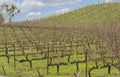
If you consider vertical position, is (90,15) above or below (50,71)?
above

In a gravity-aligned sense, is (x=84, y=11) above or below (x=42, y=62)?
above

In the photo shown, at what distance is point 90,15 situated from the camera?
295 ft

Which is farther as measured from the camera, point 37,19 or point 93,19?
point 93,19

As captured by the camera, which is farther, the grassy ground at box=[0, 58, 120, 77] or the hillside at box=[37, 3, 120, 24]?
the hillside at box=[37, 3, 120, 24]

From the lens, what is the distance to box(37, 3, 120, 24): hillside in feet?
279

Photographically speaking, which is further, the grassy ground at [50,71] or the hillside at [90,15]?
the hillside at [90,15]

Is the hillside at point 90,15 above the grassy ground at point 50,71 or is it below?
above

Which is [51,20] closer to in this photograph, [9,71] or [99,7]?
[99,7]

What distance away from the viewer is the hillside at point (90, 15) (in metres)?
85.0

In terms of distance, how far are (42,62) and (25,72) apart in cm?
452

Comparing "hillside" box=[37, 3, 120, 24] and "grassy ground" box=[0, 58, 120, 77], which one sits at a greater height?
"hillside" box=[37, 3, 120, 24]

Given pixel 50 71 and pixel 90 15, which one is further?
pixel 90 15

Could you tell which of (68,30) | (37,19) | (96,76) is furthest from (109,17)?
(96,76)

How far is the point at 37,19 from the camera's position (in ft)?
261
